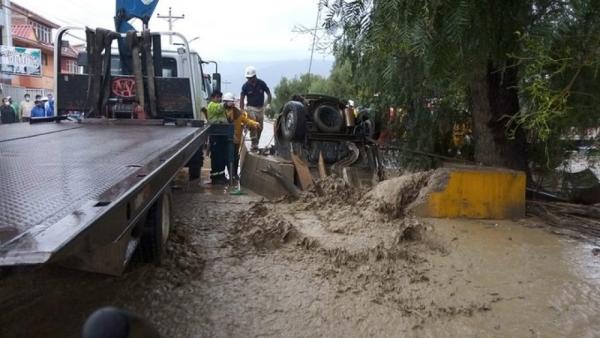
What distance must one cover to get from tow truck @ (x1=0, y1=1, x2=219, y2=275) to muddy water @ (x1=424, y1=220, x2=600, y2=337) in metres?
2.03

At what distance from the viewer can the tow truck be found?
2.14 meters

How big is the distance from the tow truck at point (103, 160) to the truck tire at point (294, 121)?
4.34 ft

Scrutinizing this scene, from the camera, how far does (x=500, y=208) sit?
5840mm

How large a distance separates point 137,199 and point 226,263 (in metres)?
1.92

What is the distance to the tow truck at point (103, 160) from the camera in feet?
7.01

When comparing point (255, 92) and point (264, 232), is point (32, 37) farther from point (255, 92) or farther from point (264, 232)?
point (264, 232)

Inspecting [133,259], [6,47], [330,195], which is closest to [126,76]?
[330,195]

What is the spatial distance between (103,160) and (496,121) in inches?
180

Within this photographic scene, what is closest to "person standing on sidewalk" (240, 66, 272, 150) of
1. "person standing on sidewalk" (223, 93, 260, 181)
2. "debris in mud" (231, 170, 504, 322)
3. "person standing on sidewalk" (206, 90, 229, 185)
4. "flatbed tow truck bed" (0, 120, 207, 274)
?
"person standing on sidewalk" (223, 93, 260, 181)

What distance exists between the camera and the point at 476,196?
19.0 ft

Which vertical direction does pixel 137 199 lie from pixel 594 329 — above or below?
above

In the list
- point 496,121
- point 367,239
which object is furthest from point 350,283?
point 496,121

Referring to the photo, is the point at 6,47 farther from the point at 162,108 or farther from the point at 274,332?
the point at 274,332

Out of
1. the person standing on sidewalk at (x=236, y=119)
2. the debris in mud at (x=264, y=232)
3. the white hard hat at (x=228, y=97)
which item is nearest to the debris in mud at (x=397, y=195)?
the debris in mud at (x=264, y=232)
